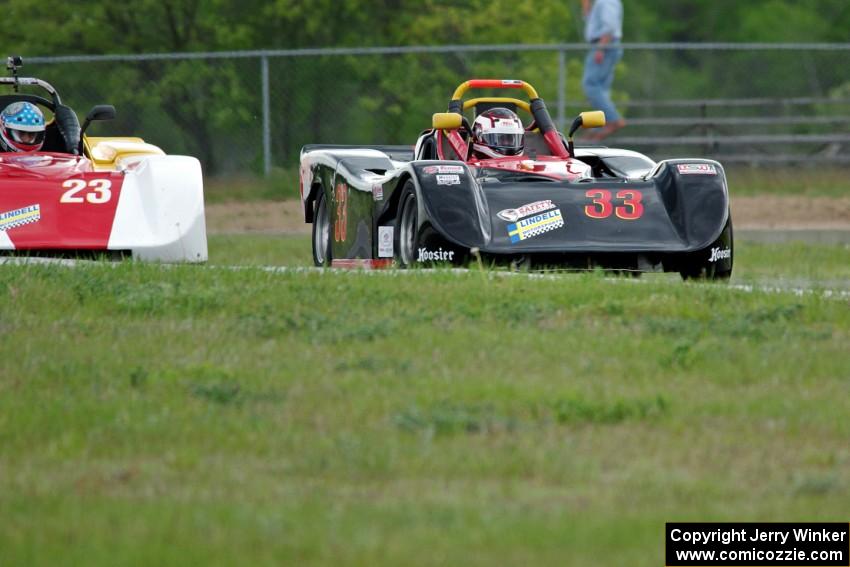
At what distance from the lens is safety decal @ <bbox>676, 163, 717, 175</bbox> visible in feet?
36.0

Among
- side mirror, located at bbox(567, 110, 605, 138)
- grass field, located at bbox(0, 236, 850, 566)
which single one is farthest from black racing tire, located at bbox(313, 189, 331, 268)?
grass field, located at bbox(0, 236, 850, 566)

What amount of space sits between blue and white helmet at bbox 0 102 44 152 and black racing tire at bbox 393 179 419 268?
4.23 metres

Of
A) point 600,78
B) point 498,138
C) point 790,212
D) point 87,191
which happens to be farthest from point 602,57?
point 87,191

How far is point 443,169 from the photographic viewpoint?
10.4m

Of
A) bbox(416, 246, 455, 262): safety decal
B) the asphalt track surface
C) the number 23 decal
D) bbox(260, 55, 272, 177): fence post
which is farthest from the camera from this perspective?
bbox(260, 55, 272, 177): fence post

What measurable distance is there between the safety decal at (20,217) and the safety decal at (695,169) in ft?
15.4

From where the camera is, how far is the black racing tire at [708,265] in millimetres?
10578

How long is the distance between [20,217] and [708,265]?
5.01m

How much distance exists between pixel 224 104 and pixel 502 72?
21.4 ft

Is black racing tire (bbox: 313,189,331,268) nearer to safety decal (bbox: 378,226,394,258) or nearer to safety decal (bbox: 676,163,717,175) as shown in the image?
safety decal (bbox: 378,226,394,258)

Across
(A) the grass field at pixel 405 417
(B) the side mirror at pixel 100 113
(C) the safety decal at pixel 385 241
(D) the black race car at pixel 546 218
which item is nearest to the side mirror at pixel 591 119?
(D) the black race car at pixel 546 218

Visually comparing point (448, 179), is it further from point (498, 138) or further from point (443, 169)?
point (498, 138)

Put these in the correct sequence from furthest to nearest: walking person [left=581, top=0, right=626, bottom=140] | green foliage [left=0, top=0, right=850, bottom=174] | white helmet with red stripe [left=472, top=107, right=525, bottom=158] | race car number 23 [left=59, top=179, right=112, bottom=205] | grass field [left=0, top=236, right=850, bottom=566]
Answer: green foliage [left=0, top=0, right=850, bottom=174] → walking person [left=581, top=0, right=626, bottom=140] → white helmet with red stripe [left=472, top=107, right=525, bottom=158] → race car number 23 [left=59, top=179, right=112, bottom=205] → grass field [left=0, top=236, right=850, bottom=566]

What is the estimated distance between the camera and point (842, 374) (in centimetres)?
691
